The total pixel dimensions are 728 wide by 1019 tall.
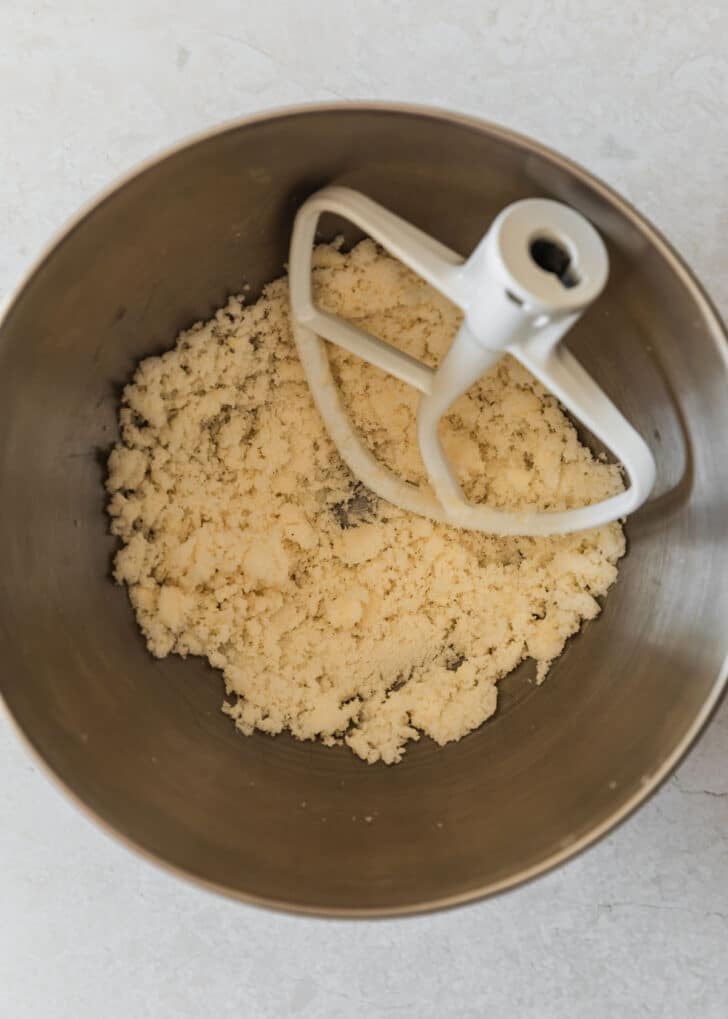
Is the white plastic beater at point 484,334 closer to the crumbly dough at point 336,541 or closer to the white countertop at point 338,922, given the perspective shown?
the crumbly dough at point 336,541

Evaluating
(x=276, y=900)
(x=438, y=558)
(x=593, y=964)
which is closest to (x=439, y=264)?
(x=438, y=558)

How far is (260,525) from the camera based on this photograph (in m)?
0.72

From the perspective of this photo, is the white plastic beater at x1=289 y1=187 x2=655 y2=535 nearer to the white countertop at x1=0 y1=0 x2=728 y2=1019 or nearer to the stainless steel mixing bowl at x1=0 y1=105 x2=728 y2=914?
the stainless steel mixing bowl at x1=0 y1=105 x2=728 y2=914

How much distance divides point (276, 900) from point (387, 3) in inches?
25.5

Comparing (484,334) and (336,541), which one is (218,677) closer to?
(336,541)

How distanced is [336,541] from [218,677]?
137 mm

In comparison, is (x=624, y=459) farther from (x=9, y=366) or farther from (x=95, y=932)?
(x=95, y=932)

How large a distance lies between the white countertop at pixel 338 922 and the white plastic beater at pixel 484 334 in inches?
6.6

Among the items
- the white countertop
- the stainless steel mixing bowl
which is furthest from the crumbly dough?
the white countertop

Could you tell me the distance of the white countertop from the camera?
0.72 meters

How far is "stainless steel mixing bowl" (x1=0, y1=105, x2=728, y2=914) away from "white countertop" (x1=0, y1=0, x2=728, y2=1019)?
108 millimetres

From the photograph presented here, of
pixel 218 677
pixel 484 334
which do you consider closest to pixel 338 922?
pixel 218 677

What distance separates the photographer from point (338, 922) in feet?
2.38

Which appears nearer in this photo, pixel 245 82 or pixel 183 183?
pixel 183 183
